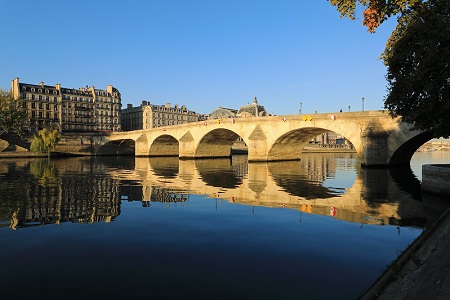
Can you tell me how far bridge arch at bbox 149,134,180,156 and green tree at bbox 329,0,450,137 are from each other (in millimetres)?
56785

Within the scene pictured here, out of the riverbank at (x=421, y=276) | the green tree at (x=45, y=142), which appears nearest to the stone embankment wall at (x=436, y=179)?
the riverbank at (x=421, y=276)

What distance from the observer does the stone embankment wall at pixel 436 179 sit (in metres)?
17.8

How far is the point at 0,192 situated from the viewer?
18844 millimetres

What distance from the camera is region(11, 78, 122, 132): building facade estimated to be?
9794cm

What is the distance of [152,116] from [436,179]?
11871cm

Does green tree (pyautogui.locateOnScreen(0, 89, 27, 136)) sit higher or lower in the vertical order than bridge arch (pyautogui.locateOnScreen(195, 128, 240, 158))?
higher

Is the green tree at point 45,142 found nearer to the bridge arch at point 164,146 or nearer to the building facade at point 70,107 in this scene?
the bridge arch at point 164,146

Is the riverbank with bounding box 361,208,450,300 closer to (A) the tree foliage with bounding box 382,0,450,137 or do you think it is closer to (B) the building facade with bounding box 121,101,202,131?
(A) the tree foliage with bounding box 382,0,450,137

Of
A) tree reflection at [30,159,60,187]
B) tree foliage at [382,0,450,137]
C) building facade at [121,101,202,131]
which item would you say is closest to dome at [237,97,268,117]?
building facade at [121,101,202,131]

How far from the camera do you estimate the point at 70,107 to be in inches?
4190

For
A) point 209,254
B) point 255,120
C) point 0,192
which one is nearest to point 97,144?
point 255,120

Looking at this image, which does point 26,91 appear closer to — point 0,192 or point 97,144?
point 97,144

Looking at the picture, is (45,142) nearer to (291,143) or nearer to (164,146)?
(164,146)

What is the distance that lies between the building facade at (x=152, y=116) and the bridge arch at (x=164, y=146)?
51412 mm
